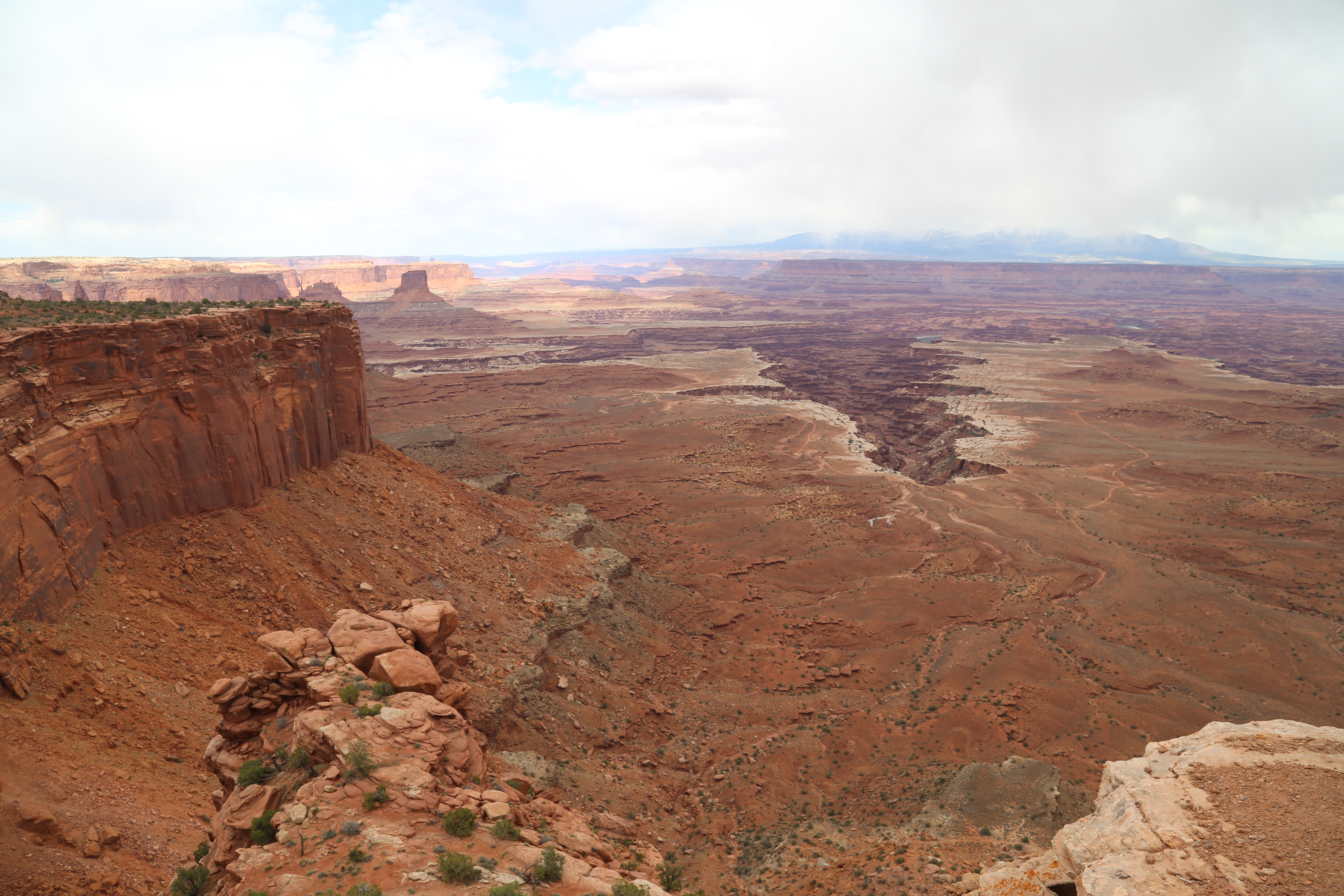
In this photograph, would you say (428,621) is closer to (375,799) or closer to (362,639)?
(362,639)

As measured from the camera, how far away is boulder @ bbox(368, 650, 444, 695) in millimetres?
12383

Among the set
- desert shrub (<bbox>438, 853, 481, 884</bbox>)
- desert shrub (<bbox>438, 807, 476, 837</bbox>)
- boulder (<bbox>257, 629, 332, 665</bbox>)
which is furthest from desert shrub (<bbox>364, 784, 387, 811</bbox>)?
boulder (<bbox>257, 629, 332, 665</bbox>)

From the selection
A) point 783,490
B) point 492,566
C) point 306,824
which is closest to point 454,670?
point 306,824

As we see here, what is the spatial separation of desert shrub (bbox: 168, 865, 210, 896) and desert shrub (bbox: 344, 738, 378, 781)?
2048mm

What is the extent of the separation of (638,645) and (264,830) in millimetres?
16933

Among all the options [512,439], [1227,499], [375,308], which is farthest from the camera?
[375,308]

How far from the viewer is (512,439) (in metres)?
61.2

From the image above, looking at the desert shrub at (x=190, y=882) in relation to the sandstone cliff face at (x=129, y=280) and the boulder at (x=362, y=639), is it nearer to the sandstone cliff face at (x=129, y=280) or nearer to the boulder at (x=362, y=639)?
the boulder at (x=362, y=639)

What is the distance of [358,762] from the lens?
33.6ft

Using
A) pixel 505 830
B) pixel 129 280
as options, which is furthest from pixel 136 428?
pixel 129 280

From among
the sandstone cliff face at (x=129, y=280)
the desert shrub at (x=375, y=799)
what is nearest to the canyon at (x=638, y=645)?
the desert shrub at (x=375, y=799)

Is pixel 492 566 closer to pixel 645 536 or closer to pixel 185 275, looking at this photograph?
pixel 645 536

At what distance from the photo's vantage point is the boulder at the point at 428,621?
558 inches

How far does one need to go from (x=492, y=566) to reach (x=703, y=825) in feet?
39.8
